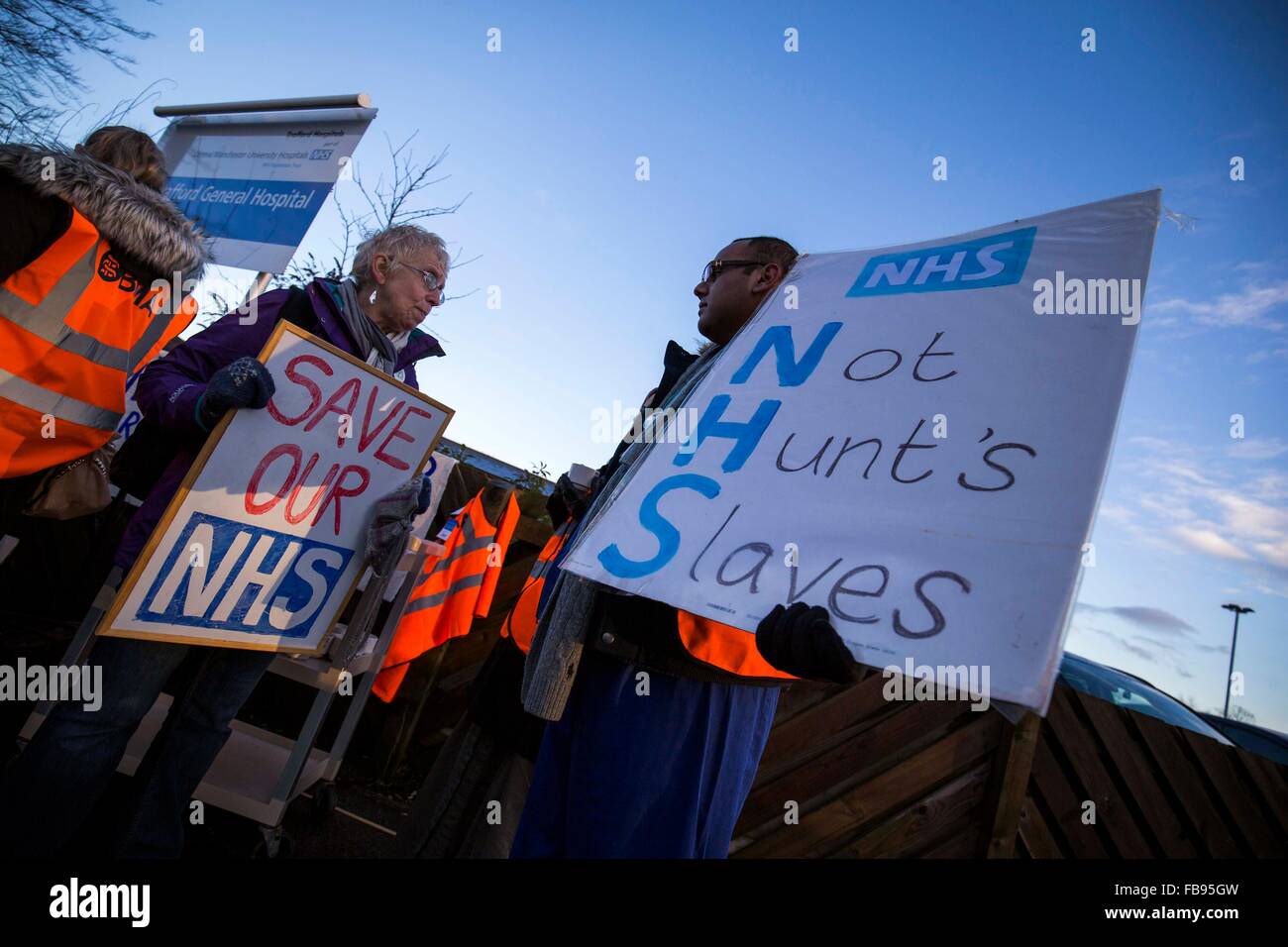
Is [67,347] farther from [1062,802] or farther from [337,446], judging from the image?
[1062,802]

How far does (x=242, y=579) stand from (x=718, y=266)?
1.73 m

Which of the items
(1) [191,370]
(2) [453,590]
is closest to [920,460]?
(1) [191,370]

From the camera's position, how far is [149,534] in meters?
1.84

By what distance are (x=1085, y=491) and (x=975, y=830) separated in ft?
9.06

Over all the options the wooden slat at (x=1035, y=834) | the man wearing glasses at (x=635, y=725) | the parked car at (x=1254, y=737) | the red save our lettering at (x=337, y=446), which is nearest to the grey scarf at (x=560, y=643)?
the man wearing glasses at (x=635, y=725)

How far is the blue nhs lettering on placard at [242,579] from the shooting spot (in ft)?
5.74

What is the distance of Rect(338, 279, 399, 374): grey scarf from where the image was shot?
2162mm

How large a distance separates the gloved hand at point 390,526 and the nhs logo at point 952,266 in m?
1.60

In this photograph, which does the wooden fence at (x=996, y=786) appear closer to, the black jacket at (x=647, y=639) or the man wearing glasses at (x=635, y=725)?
the man wearing glasses at (x=635, y=725)

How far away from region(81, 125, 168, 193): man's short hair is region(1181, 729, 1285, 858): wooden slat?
4858mm

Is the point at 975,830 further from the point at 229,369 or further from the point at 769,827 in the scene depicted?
the point at 229,369

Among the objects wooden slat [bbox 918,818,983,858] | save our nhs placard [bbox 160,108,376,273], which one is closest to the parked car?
wooden slat [bbox 918,818,983,858]
